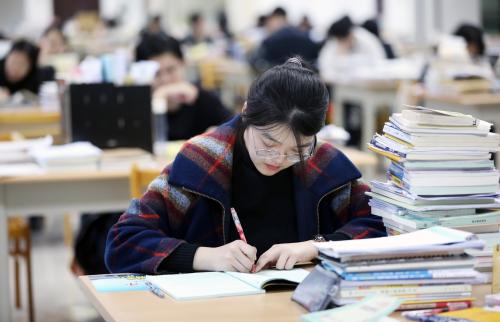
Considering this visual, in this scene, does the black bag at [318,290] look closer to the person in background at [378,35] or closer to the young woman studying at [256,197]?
the young woman studying at [256,197]

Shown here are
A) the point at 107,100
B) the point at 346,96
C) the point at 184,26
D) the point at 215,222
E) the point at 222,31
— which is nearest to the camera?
the point at 215,222

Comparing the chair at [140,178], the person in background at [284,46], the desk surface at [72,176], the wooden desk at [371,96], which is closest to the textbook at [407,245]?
the chair at [140,178]

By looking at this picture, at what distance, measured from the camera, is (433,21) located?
10.9 meters

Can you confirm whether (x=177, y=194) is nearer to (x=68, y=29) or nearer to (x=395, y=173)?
(x=395, y=173)

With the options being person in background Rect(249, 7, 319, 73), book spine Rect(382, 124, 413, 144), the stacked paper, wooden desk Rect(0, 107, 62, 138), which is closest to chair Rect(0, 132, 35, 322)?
the stacked paper

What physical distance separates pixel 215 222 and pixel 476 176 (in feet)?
1.98

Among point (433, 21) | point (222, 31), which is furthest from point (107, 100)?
point (222, 31)

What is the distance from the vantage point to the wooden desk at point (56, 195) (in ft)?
10.8

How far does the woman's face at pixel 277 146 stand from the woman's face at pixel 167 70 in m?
2.30

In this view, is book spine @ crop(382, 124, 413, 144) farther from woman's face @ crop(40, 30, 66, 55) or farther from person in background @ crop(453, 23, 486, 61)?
woman's face @ crop(40, 30, 66, 55)

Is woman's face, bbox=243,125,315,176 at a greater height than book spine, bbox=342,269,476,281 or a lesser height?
greater

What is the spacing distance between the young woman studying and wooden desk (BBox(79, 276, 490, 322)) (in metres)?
0.18

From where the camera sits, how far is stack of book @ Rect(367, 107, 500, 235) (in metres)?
2.00

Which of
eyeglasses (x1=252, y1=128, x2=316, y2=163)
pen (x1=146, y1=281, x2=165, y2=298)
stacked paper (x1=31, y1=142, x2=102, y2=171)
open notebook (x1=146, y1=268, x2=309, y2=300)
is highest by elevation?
eyeglasses (x1=252, y1=128, x2=316, y2=163)
